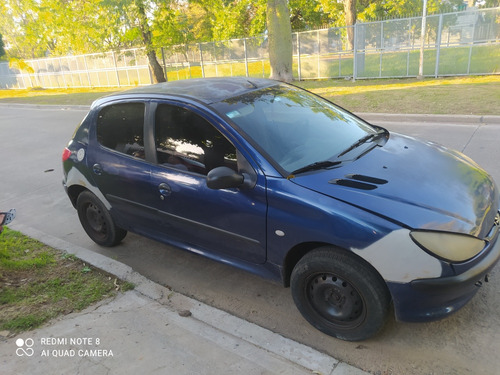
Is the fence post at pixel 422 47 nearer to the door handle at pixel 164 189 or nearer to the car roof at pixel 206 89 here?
the car roof at pixel 206 89

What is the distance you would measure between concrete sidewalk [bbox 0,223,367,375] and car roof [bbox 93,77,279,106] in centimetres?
170

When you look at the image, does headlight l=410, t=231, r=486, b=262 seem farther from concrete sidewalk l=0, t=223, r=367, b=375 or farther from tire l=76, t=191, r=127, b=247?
tire l=76, t=191, r=127, b=247

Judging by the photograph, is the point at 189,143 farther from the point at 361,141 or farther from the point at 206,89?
the point at 361,141

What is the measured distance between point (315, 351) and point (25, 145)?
1008cm

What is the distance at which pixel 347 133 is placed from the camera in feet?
11.3

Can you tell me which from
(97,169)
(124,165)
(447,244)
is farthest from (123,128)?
(447,244)

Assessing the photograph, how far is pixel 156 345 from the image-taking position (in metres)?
2.66

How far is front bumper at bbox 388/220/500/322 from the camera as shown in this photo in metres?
2.25

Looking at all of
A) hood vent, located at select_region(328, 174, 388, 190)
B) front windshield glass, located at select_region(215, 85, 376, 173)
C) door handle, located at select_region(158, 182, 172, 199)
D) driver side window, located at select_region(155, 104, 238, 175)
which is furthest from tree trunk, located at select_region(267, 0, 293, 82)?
hood vent, located at select_region(328, 174, 388, 190)

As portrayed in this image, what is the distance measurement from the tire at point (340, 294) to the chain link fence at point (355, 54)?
14.7m

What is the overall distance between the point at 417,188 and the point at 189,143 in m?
1.75

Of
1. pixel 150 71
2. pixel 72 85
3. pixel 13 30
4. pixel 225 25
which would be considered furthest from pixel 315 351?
pixel 13 30

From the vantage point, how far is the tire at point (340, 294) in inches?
94.0

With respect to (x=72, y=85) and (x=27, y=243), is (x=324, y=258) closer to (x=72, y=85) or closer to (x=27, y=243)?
(x=27, y=243)
